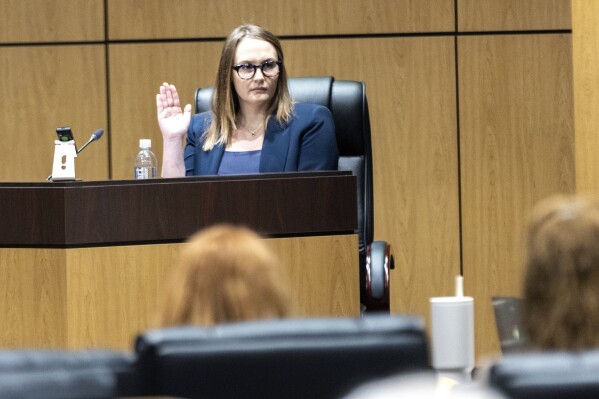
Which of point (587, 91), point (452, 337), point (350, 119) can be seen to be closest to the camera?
point (452, 337)

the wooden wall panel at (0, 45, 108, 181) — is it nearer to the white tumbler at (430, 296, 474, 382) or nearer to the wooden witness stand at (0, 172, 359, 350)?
the wooden witness stand at (0, 172, 359, 350)

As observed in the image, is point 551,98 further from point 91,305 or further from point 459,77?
point 91,305

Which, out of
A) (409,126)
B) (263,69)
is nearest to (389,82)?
(409,126)

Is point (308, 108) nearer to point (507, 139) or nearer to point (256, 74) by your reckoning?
point (256, 74)

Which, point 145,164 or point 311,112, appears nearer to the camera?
point 311,112

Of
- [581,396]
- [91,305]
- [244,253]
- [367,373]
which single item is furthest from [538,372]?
[91,305]

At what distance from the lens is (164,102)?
12.7 feet

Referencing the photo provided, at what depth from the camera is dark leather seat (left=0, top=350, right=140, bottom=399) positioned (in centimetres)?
139

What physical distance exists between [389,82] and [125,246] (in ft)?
8.25

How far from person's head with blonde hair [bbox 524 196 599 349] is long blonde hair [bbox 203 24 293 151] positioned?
7.74 ft

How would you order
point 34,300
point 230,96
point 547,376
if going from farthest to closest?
1. point 230,96
2. point 34,300
3. point 547,376

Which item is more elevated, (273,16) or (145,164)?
→ (273,16)

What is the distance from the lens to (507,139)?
5.35 meters

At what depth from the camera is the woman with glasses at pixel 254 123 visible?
12.5 feet
